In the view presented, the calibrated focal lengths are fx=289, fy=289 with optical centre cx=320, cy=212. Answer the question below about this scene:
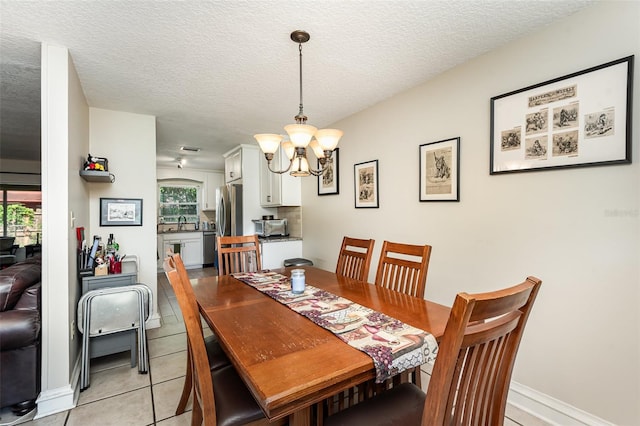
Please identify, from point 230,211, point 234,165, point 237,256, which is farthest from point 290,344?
point 234,165

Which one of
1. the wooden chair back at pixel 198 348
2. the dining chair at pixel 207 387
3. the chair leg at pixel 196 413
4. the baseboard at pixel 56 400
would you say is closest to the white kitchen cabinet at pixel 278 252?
the baseboard at pixel 56 400

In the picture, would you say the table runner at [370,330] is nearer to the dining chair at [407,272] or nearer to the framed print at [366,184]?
the dining chair at [407,272]

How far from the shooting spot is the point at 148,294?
243 cm

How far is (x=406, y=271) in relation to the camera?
6.44 ft

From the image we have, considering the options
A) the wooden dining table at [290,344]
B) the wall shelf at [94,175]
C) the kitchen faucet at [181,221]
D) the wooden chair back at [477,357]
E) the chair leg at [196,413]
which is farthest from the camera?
the kitchen faucet at [181,221]

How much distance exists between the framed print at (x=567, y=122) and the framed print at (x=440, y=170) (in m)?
0.30

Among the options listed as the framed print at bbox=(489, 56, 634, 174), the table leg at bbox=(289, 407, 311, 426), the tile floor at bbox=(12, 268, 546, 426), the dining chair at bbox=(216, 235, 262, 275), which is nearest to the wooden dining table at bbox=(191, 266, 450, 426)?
the table leg at bbox=(289, 407, 311, 426)

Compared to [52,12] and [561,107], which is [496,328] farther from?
[52,12]

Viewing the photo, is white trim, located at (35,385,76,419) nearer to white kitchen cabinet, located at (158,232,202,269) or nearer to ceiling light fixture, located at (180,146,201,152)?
ceiling light fixture, located at (180,146,201,152)

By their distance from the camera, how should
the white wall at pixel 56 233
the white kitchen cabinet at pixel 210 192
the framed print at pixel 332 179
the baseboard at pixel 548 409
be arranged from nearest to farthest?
1. the baseboard at pixel 548 409
2. the white wall at pixel 56 233
3. the framed print at pixel 332 179
4. the white kitchen cabinet at pixel 210 192

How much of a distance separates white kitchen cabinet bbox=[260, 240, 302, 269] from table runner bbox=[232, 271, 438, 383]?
2203 mm

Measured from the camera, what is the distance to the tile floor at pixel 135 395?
1785 millimetres

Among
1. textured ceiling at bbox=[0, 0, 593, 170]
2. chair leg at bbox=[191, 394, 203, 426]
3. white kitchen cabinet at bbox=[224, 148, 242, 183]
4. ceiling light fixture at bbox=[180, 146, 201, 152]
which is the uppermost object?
textured ceiling at bbox=[0, 0, 593, 170]

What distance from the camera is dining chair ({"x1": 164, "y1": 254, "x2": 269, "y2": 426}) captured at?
3.61 ft
